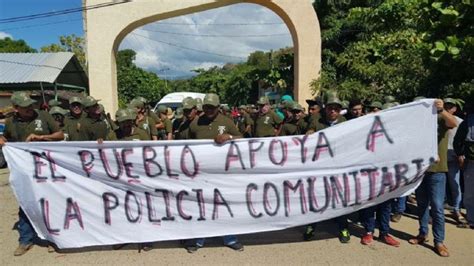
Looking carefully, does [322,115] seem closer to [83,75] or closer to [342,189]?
[342,189]

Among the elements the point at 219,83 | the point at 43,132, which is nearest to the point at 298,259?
the point at 43,132

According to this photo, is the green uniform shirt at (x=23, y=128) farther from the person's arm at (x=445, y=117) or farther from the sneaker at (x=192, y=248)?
the person's arm at (x=445, y=117)

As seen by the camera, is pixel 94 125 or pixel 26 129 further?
pixel 94 125

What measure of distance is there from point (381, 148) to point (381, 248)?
112 cm

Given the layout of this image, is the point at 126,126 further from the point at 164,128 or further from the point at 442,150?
the point at 442,150

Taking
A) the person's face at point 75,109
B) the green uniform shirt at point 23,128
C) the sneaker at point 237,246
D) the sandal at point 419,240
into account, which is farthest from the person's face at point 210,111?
the sandal at point 419,240

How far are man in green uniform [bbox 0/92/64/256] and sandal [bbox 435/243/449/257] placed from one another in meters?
4.45

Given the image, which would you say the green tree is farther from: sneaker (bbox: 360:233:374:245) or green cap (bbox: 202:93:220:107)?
sneaker (bbox: 360:233:374:245)

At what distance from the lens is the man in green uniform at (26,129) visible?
183 inches

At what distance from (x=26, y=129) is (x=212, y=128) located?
6.98 feet

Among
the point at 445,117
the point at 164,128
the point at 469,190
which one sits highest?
the point at 445,117

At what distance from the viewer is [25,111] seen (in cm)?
470

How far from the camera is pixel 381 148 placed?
15.2 feet

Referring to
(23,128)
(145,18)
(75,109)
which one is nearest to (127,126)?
(23,128)
